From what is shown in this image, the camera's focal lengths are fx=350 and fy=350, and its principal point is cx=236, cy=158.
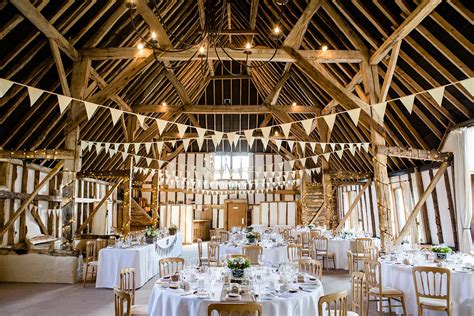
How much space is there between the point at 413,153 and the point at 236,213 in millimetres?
11569

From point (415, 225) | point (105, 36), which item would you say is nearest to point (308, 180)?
point (415, 225)

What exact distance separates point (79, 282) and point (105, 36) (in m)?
5.60

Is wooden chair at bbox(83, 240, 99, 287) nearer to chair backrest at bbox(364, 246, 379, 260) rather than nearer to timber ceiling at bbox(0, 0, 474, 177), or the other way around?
timber ceiling at bbox(0, 0, 474, 177)

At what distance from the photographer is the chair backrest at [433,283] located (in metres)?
4.38

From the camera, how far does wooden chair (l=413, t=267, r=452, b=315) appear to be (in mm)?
4379

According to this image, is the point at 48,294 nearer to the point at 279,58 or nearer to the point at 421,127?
the point at 279,58

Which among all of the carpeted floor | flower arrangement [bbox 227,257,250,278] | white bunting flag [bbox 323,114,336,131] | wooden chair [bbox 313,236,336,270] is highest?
white bunting flag [bbox 323,114,336,131]

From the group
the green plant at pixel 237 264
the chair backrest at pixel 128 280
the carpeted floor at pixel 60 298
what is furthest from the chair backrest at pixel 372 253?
the chair backrest at pixel 128 280

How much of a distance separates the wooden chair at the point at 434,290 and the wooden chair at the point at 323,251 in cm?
392

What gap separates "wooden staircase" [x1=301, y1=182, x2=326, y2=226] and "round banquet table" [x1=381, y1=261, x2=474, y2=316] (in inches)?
329

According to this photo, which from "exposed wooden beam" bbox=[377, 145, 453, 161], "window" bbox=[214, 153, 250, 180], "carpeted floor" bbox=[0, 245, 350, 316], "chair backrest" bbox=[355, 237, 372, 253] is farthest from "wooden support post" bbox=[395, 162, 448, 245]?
"window" bbox=[214, 153, 250, 180]

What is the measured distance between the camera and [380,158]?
701 centimetres

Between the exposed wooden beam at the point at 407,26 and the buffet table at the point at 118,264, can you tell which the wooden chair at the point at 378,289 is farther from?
the buffet table at the point at 118,264

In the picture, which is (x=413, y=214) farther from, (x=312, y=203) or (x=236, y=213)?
(x=236, y=213)
